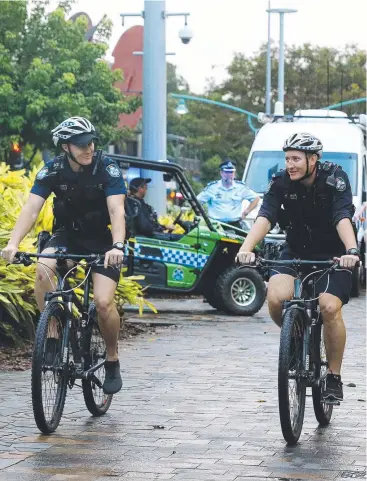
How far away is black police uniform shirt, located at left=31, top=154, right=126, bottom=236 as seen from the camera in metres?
7.56

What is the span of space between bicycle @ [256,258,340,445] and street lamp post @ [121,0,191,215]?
12.3m

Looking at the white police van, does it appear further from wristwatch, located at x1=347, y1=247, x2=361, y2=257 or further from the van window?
wristwatch, located at x1=347, y1=247, x2=361, y2=257

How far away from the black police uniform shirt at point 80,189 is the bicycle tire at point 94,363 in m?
0.54

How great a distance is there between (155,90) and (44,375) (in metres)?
13.4

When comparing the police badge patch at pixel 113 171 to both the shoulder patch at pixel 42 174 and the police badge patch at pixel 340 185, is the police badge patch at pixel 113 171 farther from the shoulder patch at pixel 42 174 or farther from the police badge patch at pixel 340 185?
the police badge patch at pixel 340 185

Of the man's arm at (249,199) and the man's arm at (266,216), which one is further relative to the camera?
the man's arm at (249,199)

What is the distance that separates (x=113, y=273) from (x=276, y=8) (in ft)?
116

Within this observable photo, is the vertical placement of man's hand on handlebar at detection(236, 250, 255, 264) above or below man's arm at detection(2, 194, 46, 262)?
below

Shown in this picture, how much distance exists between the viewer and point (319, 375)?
7383 mm

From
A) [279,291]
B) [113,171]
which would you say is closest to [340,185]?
[279,291]

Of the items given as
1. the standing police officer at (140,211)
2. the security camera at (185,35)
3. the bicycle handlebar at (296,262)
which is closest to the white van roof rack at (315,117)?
the security camera at (185,35)

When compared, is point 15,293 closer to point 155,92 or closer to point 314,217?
point 314,217

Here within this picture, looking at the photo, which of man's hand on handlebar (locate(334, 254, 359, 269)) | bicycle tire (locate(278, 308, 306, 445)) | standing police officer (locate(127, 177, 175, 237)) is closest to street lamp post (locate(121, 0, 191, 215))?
standing police officer (locate(127, 177, 175, 237))

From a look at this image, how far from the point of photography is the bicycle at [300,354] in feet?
22.3
